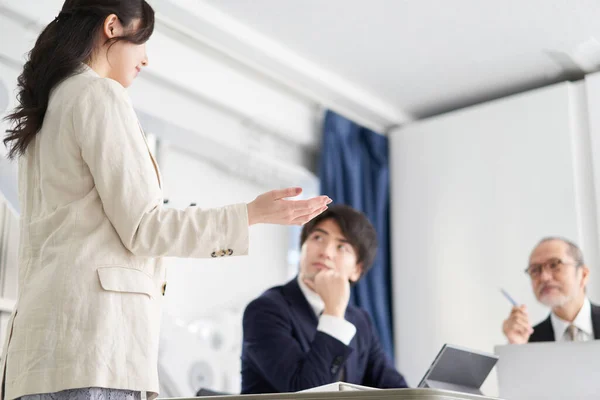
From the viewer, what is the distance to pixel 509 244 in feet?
11.4

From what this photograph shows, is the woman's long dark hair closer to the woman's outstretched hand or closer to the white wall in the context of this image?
the woman's outstretched hand

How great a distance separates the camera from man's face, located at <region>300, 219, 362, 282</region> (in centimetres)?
251

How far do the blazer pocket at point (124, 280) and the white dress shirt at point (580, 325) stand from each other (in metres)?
1.91

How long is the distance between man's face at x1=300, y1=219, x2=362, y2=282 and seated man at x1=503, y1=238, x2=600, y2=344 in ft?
1.97

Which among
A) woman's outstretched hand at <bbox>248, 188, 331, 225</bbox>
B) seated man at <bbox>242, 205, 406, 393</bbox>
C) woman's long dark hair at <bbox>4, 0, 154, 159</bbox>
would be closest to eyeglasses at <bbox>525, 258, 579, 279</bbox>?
seated man at <bbox>242, 205, 406, 393</bbox>

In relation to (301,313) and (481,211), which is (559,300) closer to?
(481,211)

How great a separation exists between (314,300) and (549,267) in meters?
1.06

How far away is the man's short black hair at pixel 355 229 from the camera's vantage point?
257cm

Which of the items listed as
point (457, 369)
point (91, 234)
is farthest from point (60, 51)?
point (457, 369)

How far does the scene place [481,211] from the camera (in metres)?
3.58

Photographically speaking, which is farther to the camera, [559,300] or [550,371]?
[559,300]

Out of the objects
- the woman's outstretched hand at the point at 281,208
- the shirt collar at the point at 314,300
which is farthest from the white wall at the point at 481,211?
the woman's outstretched hand at the point at 281,208

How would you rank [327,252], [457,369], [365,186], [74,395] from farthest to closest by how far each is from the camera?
1. [365,186]
2. [327,252]
3. [457,369]
4. [74,395]

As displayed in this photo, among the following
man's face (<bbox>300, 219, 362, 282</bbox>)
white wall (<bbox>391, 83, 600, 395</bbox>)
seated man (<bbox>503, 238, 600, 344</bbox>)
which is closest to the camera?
man's face (<bbox>300, 219, 362, 282</bbox>)
